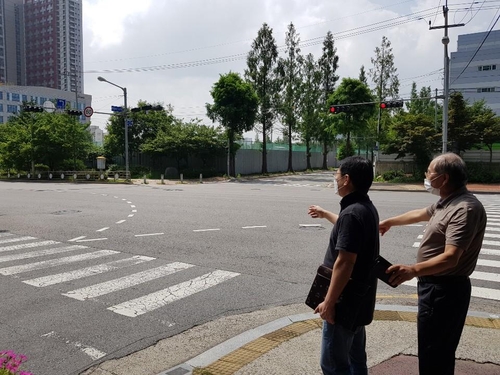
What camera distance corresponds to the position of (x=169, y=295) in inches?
227

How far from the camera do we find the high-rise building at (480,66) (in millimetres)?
74375

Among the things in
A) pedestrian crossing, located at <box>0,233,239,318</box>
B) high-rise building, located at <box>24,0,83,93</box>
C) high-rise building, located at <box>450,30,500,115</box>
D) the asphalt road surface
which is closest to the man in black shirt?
the asphalt road surface

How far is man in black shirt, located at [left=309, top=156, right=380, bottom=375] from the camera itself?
8.55 feet

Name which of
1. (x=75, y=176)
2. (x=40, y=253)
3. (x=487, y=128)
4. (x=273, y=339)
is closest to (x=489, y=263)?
(x=273, y=339)

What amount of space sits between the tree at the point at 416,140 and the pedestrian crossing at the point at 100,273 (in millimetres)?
28858

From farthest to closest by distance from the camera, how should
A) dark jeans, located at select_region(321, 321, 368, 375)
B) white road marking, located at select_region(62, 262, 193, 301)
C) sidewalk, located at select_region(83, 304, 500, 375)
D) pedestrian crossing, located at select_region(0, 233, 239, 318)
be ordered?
white road marking, located at select_region(62, 262, 193, 301)
pedestrian crossing, located at select_region(0, 233, 239, 318)
sidewalk, located at select_region(83, 304, 500, 375)
dark jeans, located at select_region(321, 321, 368, 375)

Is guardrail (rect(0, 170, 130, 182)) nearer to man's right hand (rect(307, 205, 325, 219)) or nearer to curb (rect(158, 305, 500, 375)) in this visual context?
curb (rect(158, 305, 500, 375))

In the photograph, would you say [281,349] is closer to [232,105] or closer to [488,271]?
[488,271]

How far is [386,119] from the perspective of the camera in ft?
164

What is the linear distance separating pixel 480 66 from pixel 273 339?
8562 centimetres

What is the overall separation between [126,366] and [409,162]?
119 ft

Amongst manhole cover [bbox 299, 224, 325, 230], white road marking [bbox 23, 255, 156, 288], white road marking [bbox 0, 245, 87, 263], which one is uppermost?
manhole cover [bbox 299, 224, 325, 230]

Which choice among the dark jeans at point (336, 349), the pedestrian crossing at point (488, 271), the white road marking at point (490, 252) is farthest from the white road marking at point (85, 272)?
the white road marking at point (490, 252)

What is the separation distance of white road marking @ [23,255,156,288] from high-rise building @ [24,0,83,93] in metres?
117
